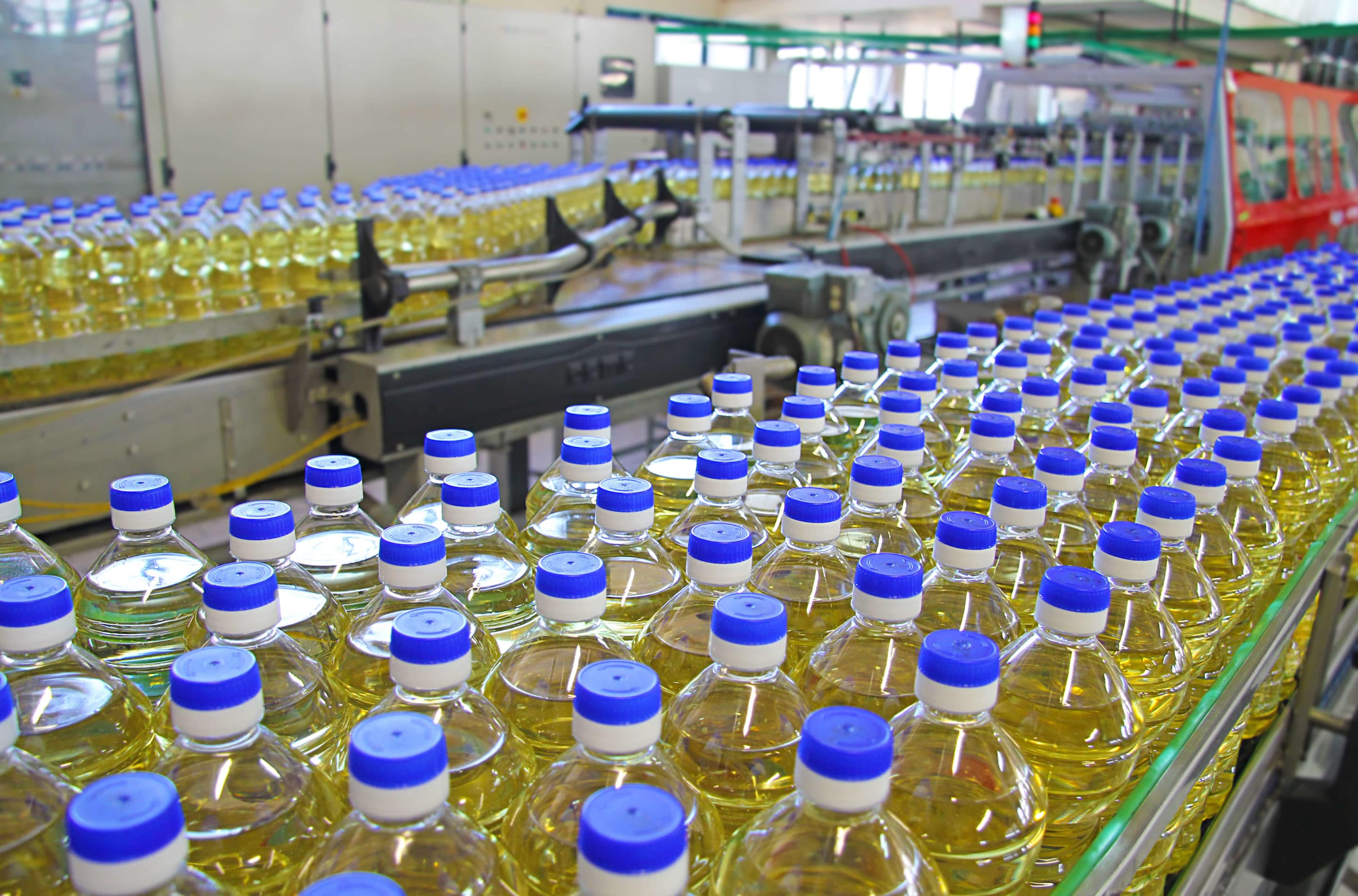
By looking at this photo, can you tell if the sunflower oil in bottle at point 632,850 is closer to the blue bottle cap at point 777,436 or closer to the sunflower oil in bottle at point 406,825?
the sunflower oil in bottle at point 406,825

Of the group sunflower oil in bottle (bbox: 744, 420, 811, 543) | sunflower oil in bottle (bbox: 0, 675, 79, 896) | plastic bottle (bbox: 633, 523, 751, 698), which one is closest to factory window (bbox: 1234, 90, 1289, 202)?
sunflower oil in bottle (bbox: 744, 420, 811, 543)

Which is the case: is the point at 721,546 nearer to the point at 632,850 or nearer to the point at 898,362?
the point at 632,850

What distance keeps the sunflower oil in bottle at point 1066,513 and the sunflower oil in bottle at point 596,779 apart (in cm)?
63

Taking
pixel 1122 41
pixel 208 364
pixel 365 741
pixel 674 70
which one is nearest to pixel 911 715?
pixel 365 741

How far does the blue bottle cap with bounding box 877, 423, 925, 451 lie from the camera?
1144mm

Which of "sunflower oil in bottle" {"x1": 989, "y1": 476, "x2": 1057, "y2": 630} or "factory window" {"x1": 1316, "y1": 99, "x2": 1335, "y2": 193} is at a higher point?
"factory window" {"x1": 1316, "y1": 99, "x2": 1335, "y2": 193}

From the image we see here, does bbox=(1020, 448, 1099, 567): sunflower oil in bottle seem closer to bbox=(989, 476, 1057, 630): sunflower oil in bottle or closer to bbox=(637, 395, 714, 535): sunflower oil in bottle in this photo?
bbox=(989, 476, 1057, 630): sunflower oil in bottle

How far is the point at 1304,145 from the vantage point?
255 inches

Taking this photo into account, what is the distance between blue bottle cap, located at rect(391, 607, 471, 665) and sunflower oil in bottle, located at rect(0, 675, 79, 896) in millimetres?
205

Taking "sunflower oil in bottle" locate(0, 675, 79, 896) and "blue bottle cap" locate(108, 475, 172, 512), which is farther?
"blue bottle cap" locate(108, 475, 172, 512)

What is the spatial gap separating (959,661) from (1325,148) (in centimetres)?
782

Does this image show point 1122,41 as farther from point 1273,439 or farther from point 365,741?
point 365,741

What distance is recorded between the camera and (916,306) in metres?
4.73

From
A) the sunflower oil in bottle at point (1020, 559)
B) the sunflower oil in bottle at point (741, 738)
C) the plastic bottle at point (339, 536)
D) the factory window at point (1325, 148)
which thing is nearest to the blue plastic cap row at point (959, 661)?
the sunflower oil in bottle at point (741, 738)
